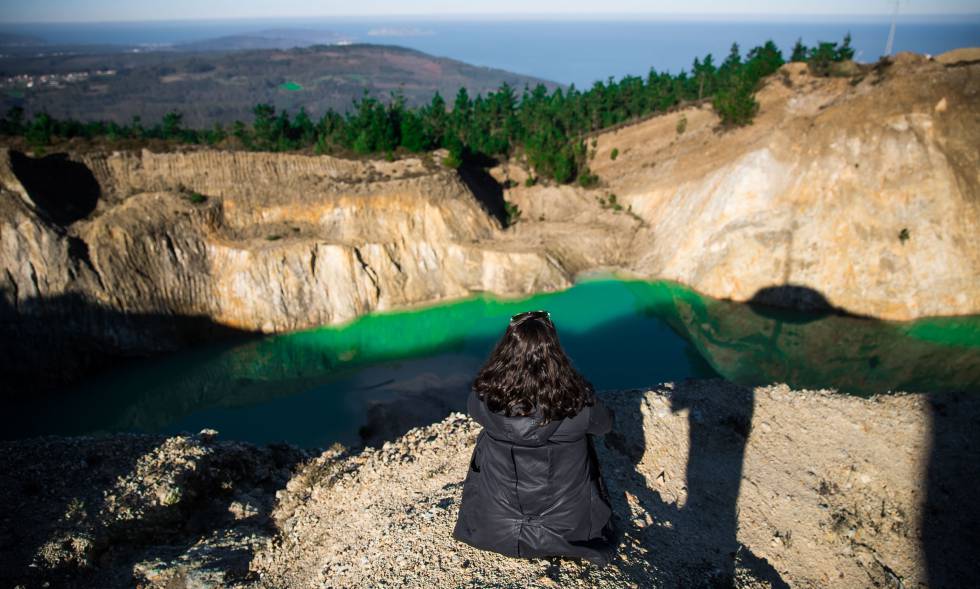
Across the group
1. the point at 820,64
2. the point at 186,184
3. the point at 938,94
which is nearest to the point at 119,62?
the point at 186,184

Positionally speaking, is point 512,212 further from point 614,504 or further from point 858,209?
point 614,504

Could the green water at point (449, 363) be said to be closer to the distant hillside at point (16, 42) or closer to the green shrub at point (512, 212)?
the green shrub at point (512, 212)

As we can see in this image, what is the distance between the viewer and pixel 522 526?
570 centimetres

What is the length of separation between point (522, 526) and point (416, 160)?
27.9 m

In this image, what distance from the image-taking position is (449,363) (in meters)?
23.9

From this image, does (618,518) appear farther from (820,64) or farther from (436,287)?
(820,64)

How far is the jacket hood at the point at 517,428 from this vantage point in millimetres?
4977

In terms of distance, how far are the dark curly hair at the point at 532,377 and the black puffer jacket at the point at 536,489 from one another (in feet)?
0.40

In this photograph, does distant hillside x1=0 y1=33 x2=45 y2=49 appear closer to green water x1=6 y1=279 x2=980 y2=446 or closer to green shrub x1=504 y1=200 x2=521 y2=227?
green shrub x1=504 y1=200 x2=521 y2=227

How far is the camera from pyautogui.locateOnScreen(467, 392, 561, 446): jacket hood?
196 inches

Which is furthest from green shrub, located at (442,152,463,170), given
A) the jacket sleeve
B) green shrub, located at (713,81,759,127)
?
the jacket sleeve

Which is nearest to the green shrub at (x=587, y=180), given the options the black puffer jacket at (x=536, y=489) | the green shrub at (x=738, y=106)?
the green shrub at (x=738, y=106)

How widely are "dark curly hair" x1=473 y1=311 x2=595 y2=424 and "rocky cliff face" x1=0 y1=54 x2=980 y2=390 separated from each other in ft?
79.1

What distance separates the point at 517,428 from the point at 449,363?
19064mm
